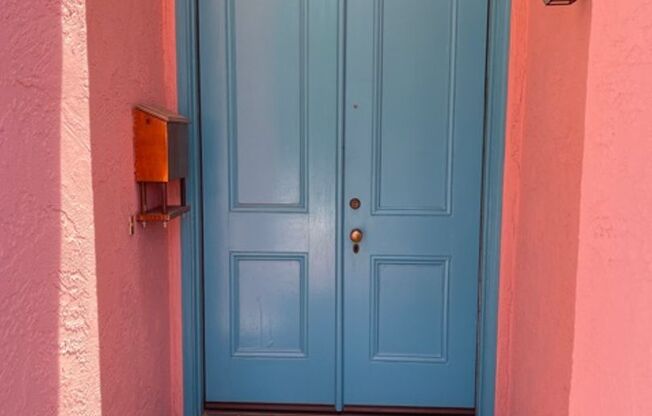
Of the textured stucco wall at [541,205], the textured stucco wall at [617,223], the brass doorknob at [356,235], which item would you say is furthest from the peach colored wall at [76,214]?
the textured stucco wall at [541,205]

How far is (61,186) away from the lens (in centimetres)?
152

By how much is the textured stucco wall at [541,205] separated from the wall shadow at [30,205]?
1.45m

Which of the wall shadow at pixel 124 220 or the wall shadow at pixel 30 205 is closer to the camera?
the wall shadow at pixel 30 205

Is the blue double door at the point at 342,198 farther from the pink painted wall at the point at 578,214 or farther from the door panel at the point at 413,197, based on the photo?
the pink painted wall at the point at 578,214

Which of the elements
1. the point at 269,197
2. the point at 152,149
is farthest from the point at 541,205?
the point at 152,149

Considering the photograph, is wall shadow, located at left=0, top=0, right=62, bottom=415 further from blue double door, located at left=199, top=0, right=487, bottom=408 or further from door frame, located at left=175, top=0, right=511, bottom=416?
blue double door, located at left=199, top=0, right=487, bottom=408

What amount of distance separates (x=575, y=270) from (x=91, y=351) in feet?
4.76

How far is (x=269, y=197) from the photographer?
8.14ft

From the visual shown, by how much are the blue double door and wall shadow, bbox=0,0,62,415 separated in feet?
3.37

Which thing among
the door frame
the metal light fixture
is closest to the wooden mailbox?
the door frame

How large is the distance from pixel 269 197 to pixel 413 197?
0.64m

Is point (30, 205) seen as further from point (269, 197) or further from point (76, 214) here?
point (269, 197)

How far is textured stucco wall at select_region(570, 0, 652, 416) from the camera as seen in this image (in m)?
1.08

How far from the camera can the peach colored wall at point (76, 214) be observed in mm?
1275
